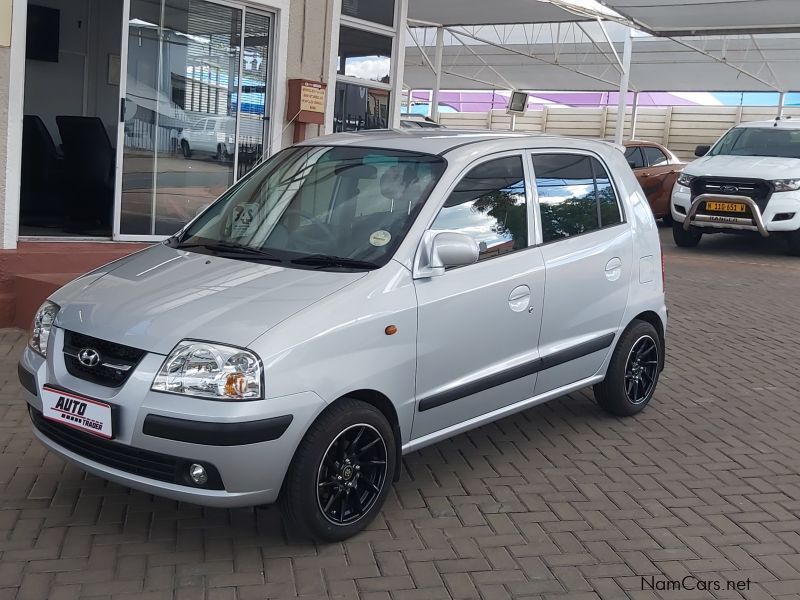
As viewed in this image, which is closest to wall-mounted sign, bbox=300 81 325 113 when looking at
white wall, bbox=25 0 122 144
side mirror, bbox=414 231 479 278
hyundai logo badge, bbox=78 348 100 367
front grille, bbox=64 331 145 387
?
white wall, bbox=25 0 122 144

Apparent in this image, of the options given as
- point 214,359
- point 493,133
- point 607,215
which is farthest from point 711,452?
point 214,359

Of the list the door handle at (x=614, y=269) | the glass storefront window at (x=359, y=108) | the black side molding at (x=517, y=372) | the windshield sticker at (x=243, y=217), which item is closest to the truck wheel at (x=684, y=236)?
the glass storefront window at (x=359, y=108)

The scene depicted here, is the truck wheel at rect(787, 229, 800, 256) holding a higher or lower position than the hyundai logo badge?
higher

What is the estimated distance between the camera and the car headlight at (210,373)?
11.5 feet

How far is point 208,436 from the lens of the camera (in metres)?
3.46

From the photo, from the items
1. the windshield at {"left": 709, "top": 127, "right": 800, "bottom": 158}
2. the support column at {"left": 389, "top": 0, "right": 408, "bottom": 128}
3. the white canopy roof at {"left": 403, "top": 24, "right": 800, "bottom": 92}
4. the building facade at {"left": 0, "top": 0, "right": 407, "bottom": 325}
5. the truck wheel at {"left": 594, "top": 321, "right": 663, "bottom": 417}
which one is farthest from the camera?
the white canopy roof at {"left": 403, "top": 24, "right": 800, "bottom": 92}

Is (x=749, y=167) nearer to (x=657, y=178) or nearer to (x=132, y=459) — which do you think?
(x=657, y=178)

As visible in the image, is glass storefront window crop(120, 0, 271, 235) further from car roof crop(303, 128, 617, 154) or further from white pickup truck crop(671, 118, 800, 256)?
white pickup truck crop(671, 118, 800, 256)

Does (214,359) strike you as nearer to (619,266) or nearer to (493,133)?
(493,133)

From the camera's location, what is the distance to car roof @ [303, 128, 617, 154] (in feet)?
15.6

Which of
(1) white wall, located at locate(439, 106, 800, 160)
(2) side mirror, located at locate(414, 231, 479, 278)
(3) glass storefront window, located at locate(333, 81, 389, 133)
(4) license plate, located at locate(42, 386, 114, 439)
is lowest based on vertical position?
(4) license plate, located at locate(42, 386, 114, 439)

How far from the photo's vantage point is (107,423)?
3.62m

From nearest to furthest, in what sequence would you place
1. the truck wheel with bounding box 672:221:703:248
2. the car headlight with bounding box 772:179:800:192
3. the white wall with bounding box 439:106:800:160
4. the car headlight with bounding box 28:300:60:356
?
the car headlight with bounding box 28:300:60:356, the car headlight with bounding box 772:179:800:192, the truck wheel with bounding box 672:221:703:248, the white wall with bounding box 439:106:800:160

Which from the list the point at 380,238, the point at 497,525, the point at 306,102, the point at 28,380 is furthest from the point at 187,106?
the point at 497,525
